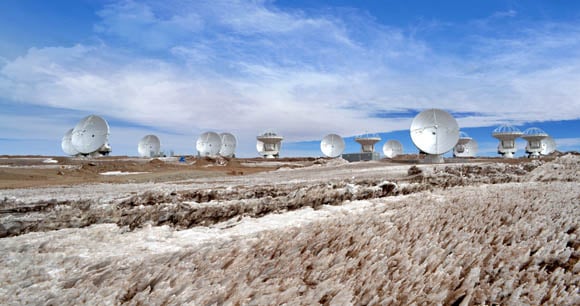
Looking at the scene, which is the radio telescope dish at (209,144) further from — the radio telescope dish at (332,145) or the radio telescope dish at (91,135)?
the radio telescope dish at (91,135)

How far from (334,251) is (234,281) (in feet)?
5.07

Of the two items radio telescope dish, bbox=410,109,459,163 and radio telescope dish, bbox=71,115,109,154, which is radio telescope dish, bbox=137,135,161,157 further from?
radio telescope dish, bbox=410,109,459,163

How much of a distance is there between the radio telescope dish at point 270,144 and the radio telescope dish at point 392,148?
20344mm

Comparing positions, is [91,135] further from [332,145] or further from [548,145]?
[548,145]

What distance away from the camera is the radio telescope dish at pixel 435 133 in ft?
129

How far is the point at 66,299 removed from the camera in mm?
3893

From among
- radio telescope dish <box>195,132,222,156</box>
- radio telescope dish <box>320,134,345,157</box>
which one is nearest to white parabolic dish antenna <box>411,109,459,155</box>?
radio telescope dish <box>320,134,345,157</box>

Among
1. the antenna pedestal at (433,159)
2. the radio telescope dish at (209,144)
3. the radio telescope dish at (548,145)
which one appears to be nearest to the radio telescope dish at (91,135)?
the radio telescope dish at (209,144)

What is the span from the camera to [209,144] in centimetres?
7138

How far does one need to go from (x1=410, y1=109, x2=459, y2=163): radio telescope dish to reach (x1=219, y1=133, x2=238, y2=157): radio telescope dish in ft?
151

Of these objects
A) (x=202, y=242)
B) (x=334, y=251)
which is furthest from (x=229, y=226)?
(x=334, y=251)

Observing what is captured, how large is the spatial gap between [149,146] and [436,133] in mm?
56183

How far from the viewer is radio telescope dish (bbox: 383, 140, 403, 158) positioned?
241ft

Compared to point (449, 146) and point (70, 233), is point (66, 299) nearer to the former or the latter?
point (70, 233)
